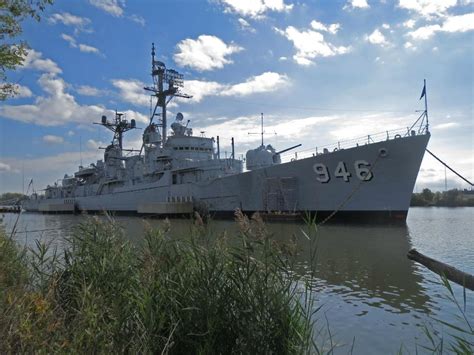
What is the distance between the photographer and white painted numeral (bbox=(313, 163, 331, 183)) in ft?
73.8

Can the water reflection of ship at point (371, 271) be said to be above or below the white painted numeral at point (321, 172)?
below

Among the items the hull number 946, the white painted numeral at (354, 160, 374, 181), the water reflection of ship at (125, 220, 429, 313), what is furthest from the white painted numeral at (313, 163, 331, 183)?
the water reflection of ship at (125, 220, 429, 313)

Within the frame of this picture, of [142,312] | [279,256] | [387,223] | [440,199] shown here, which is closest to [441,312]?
[279,256]

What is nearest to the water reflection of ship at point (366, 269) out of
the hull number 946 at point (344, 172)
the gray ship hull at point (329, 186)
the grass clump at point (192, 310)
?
the grass clump at point (192, 310)

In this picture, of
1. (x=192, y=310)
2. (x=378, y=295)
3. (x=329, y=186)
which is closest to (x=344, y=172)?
(x=329, y=186)

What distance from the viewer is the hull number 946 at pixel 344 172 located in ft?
69.4

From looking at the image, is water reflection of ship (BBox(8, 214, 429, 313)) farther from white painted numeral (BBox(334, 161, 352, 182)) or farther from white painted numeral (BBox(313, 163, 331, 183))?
white painted numeral (BBox(313, 163, 331, 183))

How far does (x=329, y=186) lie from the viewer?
22.5 m

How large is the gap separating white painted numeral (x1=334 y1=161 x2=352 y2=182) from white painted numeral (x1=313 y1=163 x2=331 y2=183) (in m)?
0.67

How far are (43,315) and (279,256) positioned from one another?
2132 millimetres

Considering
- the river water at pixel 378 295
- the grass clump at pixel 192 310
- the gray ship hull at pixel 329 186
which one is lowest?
the river water at pixel 378 295

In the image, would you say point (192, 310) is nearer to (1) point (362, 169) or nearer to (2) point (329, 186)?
(1) point (362, 169)

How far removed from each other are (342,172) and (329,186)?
1.21m

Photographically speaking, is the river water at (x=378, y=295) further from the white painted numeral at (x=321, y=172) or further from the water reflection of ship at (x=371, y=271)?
the white painted numeral at (x=321, y=172)
